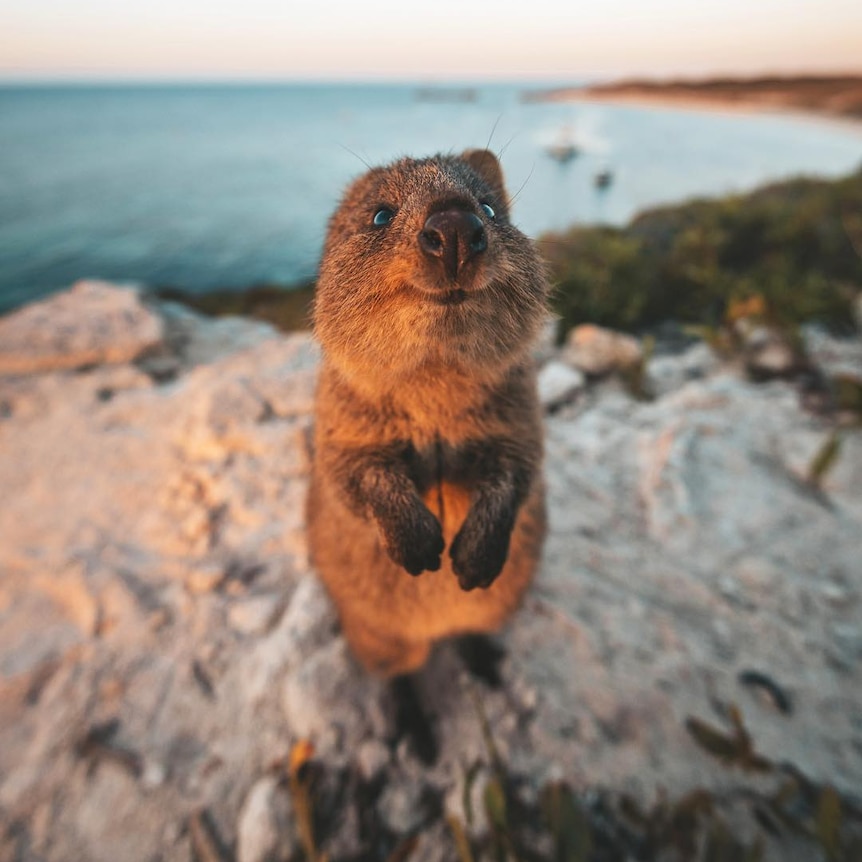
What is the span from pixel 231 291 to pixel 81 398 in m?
4.28

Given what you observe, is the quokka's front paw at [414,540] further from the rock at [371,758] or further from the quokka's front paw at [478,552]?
the rock at [371,758]

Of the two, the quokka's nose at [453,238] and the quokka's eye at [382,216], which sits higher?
the quokka's nose at [453,238]

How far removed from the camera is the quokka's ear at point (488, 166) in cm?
245

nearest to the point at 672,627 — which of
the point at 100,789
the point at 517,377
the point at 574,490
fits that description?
the point at 574,490

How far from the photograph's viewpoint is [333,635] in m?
2.91

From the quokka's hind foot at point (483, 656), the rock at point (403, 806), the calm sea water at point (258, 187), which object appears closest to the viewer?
the rock at point (403, 806)

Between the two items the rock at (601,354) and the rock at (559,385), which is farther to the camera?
the rock at (601,354)

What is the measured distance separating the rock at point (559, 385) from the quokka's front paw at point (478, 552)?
9.56 feet

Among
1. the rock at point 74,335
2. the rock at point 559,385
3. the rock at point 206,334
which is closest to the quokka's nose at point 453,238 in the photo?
the rock at point 559,385

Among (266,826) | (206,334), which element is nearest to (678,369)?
(266,826)

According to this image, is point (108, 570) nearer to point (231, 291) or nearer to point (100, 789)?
point (100, 789)

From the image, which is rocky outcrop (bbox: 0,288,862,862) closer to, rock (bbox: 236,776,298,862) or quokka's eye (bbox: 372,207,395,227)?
rock (bbox: 236,776,298,862)

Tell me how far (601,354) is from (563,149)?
7.13 m

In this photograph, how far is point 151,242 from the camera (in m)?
10.3
